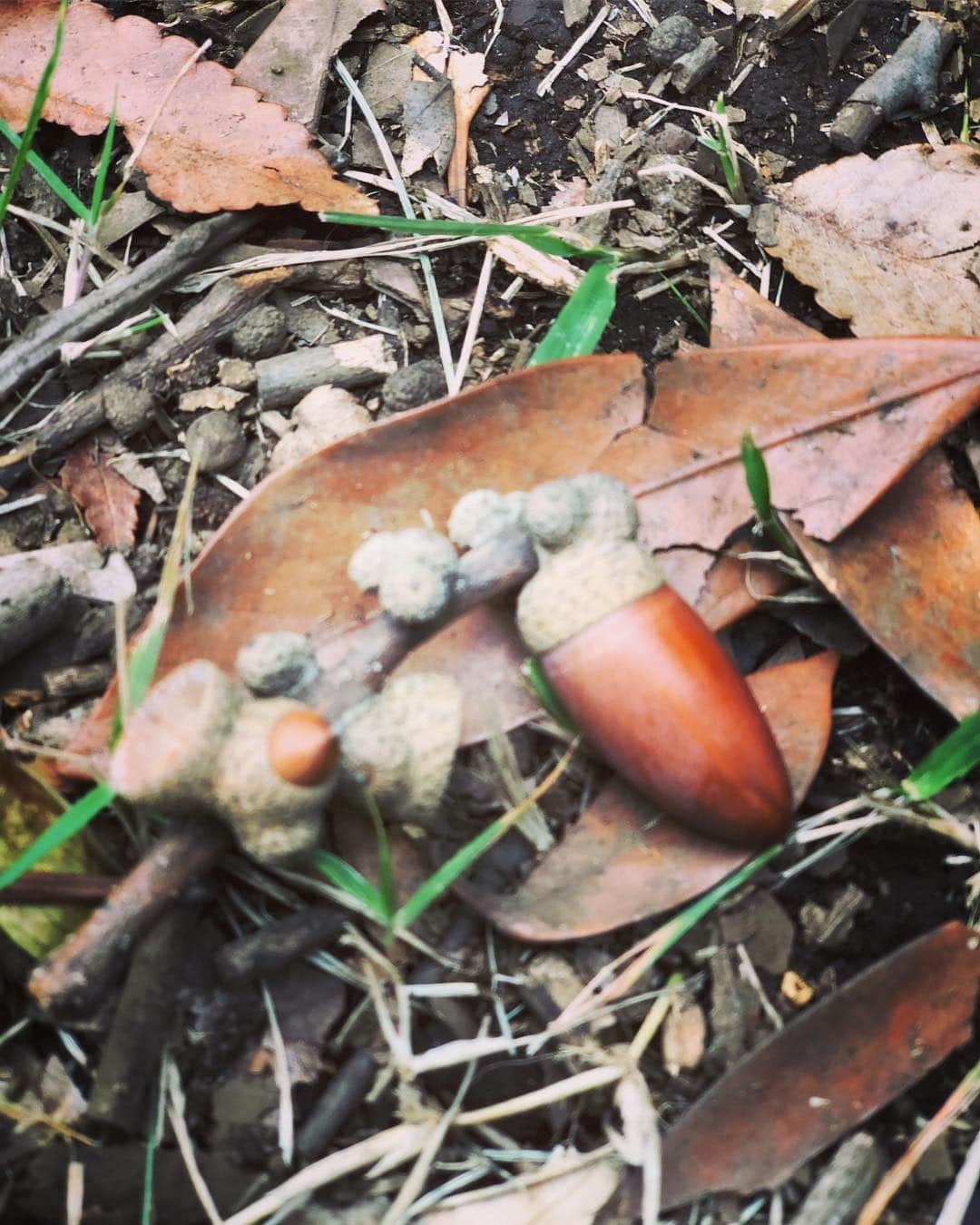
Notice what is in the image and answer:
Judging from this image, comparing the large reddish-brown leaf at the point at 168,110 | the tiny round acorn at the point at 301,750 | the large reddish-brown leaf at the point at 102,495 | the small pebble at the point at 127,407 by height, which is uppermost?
the large reddish-brown leaf at the point at 168,110

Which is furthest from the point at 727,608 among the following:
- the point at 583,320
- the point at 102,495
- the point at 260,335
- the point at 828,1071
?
the point at 102,495

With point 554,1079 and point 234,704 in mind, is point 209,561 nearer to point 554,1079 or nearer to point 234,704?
point 234,704

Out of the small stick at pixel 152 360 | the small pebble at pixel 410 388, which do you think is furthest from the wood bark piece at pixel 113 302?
the small pebble at pixel 410 388

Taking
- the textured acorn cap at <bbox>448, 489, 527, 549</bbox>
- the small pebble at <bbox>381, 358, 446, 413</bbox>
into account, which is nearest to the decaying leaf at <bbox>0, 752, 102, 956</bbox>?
the textured acorn cap at <bbox>448, 489, 527, 549</bbox>

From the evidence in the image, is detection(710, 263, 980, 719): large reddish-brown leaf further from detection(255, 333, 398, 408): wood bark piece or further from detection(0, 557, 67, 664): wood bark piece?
detection(0, 557, 67, 664): wood bark piece

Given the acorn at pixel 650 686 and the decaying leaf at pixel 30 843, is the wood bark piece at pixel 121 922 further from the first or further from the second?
the acorn at pixel 650 686

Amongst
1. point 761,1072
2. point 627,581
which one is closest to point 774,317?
point 627,581
